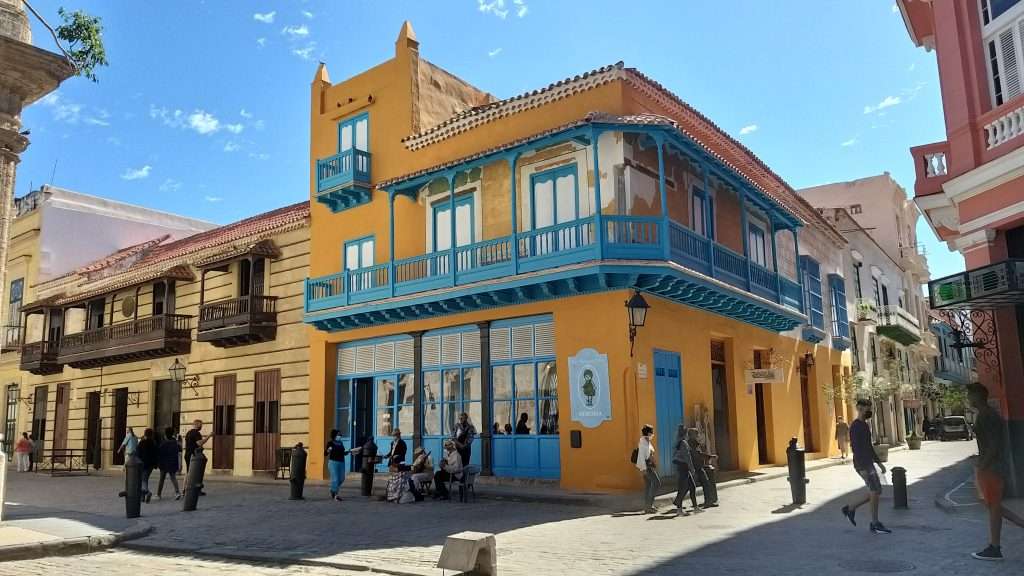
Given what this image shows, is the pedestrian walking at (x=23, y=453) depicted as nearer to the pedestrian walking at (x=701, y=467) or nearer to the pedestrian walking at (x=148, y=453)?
the pedestrian walking at (x=148, y=453)

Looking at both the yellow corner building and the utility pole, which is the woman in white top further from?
the utility pole

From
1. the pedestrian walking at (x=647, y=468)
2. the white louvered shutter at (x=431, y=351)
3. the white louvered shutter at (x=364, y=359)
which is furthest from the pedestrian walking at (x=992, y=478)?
the white louvered shutter at (x=364, y=359)

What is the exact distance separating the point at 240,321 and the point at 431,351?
6.97 metres

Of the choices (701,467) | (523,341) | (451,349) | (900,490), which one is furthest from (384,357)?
(900,490)

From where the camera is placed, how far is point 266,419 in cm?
2159

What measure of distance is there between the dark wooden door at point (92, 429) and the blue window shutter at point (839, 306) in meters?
25.5

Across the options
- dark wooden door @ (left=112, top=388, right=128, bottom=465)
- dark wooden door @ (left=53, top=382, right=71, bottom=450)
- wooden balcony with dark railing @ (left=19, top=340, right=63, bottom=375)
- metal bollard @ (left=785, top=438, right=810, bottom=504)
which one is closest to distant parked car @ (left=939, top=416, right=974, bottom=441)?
metal bollard @ (left=785, top=438, right=810, bottom=504)

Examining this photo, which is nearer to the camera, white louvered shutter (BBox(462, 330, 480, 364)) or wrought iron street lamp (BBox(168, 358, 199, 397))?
white louvered shutter (BBox(462, 330, 480, 364))

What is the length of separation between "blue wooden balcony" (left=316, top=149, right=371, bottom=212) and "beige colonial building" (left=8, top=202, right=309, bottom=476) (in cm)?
163

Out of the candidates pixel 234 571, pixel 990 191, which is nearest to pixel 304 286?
pixel 234 571

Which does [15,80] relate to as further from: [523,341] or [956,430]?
[956,430]

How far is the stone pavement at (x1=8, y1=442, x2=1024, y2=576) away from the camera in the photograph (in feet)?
25.7

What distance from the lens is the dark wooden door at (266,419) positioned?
21.2m

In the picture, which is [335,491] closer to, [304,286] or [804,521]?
[304,286]
